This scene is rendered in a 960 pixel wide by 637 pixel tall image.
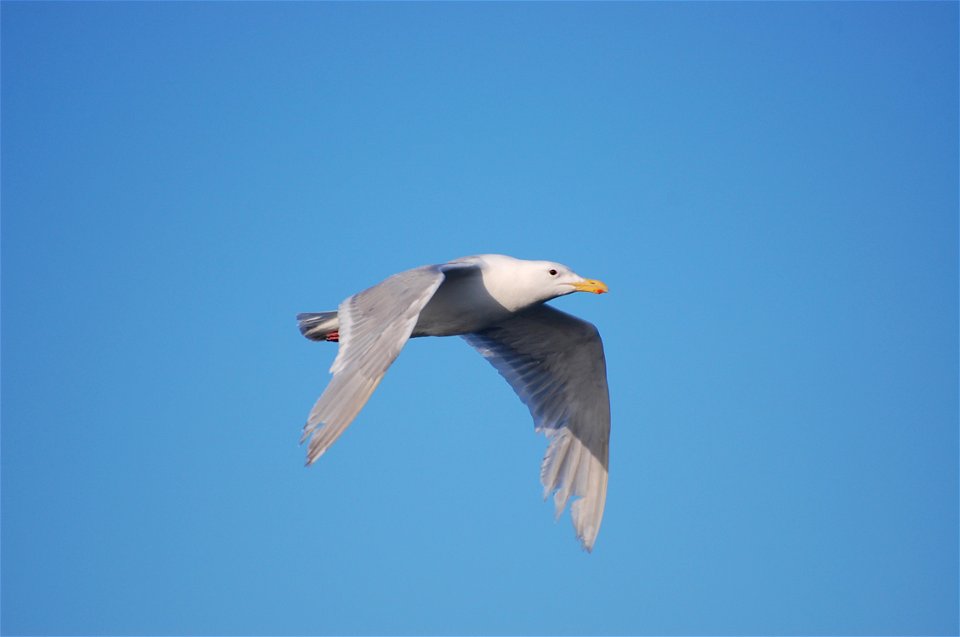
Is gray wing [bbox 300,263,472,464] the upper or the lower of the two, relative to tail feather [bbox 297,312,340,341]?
lower

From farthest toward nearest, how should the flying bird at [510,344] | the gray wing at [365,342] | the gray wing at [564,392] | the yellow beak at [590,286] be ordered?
the gray wing at [564,392]
the yellow beak at [590,286]
the flying bird at [510,344]
the gray wing at [365,342]

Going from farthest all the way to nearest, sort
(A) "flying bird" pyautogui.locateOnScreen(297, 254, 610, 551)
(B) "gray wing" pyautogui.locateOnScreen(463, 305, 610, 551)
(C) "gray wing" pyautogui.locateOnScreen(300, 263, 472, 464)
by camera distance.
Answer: (B) "gray wing" pyautogui.locateOnScreen(463, 305, 610, 551)
(A) "flying bird" pyautogui.locateOnScreen(297, 254, 610, 551)
(C) "gray wing" pyautogui.locateOnScreen(300, 263, 472, 464)

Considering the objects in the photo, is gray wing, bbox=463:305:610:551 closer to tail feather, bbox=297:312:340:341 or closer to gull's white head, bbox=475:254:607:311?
gull's white head, bbox=475:254:607:311

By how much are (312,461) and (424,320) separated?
3545mm

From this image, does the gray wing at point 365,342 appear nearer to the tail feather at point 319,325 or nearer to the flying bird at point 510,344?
the flying bird at point 510,344

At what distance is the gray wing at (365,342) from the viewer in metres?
9.34

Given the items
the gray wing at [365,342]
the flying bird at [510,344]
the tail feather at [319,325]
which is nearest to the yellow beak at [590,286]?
the flying bird at [510,344]

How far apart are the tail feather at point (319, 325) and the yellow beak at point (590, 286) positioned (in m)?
2.54

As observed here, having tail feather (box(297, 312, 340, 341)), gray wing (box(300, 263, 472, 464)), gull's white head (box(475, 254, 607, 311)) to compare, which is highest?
gull's white head (box(475, 254, 607, 311))

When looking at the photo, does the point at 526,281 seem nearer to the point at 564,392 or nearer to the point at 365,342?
the point at 564,392

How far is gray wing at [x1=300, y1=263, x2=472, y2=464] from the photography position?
368 inches

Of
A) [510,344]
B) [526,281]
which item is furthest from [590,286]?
[510,344]

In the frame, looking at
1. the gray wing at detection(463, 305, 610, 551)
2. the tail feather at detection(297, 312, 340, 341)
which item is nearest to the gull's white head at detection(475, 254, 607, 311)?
the gray wing at detection(463, 305, 610, 551)

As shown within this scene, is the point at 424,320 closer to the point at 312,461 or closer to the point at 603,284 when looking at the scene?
the point at 603,284
